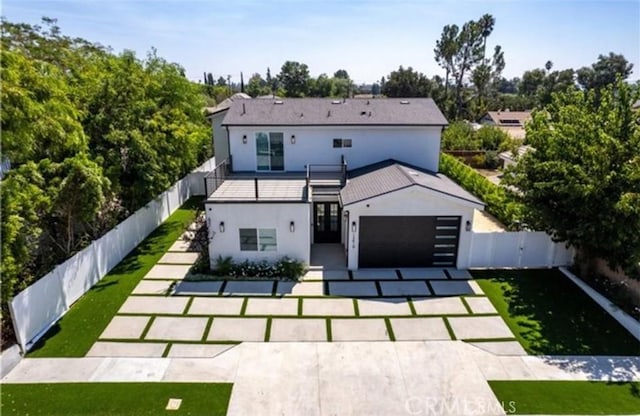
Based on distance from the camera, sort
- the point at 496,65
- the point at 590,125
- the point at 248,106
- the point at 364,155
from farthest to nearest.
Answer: the point at 496,65, the point at 248,106, the point at 364,155, the point at 590,125

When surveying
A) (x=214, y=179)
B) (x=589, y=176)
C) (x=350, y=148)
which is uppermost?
(x=350, y=148)

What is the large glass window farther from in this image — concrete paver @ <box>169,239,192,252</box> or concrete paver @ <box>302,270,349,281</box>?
concrete paver @ <box>302,270,349,281</box>

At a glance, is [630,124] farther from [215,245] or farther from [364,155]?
[215,245]

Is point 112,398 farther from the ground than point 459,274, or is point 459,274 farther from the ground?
point 459,274

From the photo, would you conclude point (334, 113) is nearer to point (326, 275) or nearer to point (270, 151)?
point (270, 151)

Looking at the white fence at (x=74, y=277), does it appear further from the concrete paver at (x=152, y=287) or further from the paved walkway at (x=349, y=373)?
the concrete paver at (x=152, y=287)

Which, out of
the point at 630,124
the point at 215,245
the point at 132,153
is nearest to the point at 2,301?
the point at 215,245

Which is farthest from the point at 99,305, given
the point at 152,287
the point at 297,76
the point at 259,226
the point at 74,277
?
the point at 297,76
